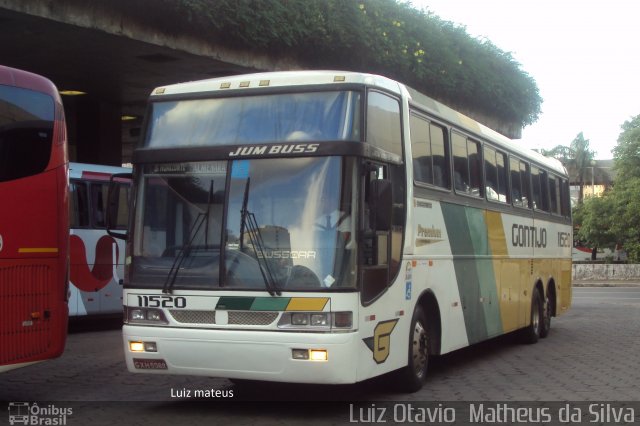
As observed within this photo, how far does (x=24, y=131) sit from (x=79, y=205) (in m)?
8.55

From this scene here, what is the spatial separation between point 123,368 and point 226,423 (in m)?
4.34

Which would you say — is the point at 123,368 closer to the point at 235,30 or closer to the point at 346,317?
the point at 346,317

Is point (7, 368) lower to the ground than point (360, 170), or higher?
lower

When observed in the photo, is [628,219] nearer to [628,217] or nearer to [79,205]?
[628,217]

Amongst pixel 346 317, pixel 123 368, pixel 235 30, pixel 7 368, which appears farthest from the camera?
pixel 235 30

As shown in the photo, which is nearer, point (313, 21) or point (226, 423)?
point (226, 423)

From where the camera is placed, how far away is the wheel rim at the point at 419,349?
1026 cm

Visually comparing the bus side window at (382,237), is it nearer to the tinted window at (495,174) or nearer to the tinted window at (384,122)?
the tinted window at (384,122)

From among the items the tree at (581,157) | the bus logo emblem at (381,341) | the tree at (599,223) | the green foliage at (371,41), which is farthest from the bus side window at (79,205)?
the tree at (581,157)

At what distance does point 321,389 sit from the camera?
10.7m

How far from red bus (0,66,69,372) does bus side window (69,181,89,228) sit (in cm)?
795

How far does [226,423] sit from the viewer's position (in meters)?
8.63

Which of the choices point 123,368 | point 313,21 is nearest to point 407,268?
point 123,368

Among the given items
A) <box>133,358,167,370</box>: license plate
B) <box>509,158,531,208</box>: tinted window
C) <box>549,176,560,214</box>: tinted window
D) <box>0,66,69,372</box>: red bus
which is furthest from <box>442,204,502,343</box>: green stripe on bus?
<box>549,176,560,214</box>: tinted window
